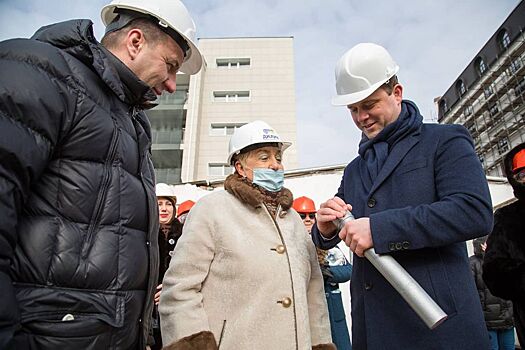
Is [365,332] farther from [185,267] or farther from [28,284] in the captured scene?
[28,284]

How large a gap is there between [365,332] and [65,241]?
133 cm

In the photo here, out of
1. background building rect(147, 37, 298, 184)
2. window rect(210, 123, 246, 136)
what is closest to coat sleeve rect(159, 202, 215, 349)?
background building rect(147, 37, 298, 184)

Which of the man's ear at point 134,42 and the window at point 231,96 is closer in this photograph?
the man's ear at point 134,42

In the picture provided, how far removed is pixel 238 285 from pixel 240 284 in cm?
1

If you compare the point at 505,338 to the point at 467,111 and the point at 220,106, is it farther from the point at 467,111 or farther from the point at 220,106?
the point at 467,111

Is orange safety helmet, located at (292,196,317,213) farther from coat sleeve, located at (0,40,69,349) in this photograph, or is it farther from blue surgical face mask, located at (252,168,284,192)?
coat sleeve, located at (0,40,69,349)

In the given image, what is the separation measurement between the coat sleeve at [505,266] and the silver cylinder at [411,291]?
1670 mm

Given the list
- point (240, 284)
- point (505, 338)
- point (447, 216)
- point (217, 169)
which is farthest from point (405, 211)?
point (217, 169)

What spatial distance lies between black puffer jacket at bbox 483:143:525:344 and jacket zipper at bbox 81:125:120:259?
8.79 ft

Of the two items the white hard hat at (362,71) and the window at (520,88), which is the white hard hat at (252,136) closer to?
the white hard hat at (362,71)

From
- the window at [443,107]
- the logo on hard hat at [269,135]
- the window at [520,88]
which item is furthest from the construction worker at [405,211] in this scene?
the window at [443,107]

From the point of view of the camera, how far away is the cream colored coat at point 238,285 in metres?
2.00

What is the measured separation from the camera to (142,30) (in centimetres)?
179

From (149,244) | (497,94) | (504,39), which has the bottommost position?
(149,244)
